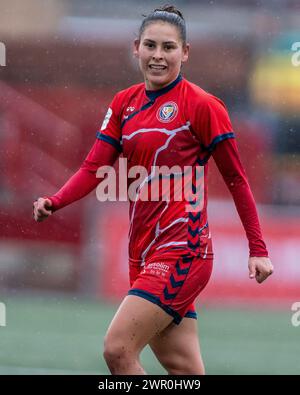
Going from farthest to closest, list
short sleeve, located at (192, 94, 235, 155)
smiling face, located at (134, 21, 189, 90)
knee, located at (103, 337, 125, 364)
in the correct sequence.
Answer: smiling face, located at (134, 21, 189, 90), short sleeve, located at (192, 94, 235, 155), knee, located at (103, 337, 125, 364)

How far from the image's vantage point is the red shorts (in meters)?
3.67

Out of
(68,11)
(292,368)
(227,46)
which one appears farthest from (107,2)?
(292,368)

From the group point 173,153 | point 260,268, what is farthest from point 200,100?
point 260,268

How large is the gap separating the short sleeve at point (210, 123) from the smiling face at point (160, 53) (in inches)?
7.4

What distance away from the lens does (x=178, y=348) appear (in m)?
3.86

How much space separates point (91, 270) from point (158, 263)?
301 centimetres

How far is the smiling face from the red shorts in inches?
27.5

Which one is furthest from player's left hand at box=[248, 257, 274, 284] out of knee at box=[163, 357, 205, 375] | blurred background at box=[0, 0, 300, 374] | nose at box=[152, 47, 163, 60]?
blurred background at box=[0, 0, 300, 374]

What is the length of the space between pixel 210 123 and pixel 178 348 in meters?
0.88

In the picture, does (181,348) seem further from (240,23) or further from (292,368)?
(240,23)

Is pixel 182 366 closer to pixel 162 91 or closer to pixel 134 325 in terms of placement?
pixel 134 325

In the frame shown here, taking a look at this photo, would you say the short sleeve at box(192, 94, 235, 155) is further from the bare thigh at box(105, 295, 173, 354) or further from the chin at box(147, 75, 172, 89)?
the bare thigh at box(105, 295, 173, 354)

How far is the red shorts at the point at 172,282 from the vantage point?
3.67 metres
